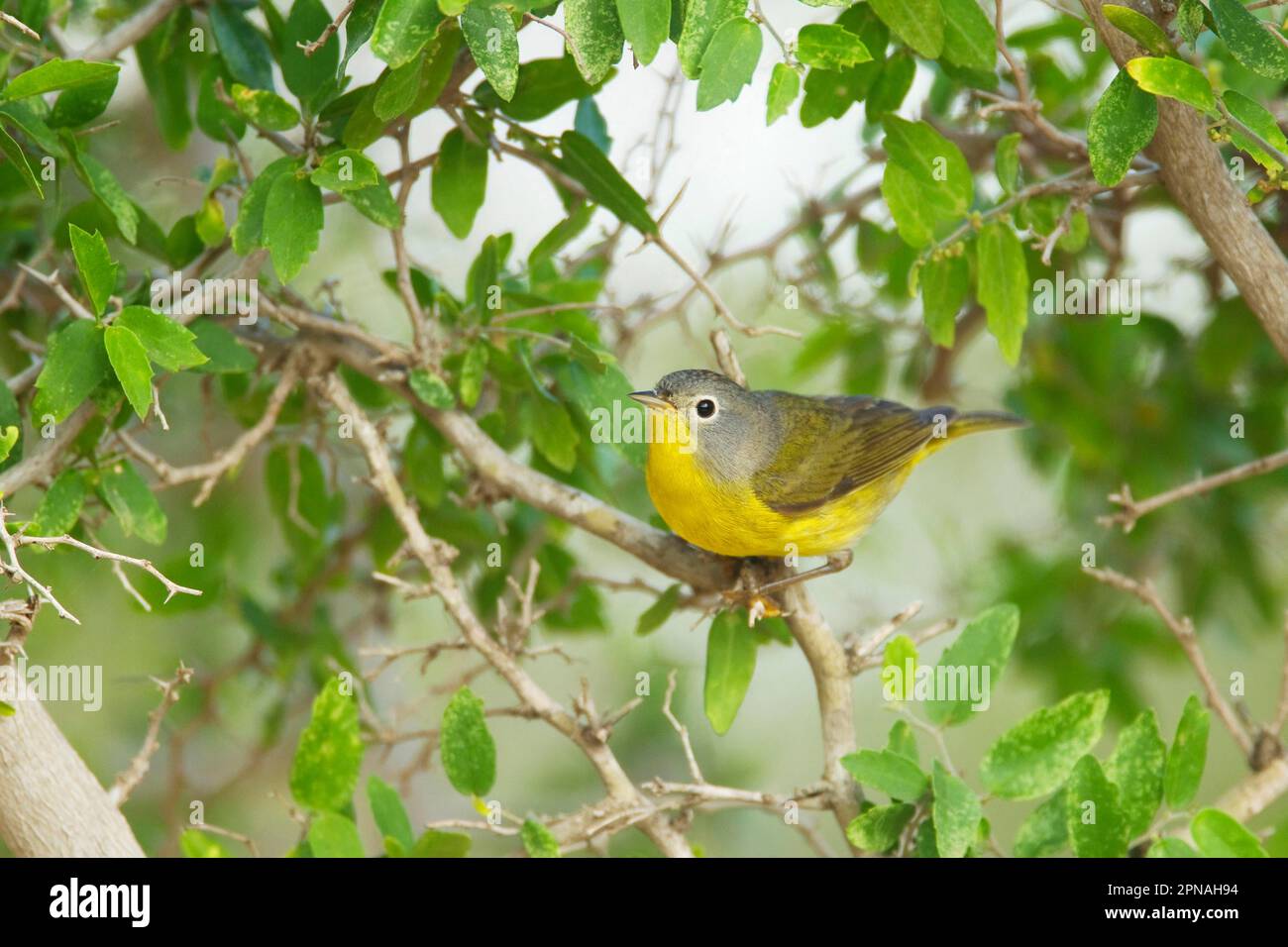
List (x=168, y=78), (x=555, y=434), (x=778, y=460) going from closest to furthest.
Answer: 1. (x=555, y=434)
2. (x=168, y=78)
3. (x=778, y=460)

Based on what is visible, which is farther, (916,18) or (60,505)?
(60,505)

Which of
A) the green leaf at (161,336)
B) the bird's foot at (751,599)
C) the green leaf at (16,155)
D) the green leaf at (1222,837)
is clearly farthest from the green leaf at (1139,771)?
the green leaf at (16,155)

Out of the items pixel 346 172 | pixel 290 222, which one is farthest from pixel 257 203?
pixel 346 172

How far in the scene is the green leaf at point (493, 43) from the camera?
2.10 meters

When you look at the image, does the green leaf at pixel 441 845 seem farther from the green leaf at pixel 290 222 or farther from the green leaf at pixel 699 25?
the green leaf at pixel 699 25

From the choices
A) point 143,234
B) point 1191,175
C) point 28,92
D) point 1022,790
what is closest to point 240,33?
point 143,234

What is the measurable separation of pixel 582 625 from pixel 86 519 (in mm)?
1486

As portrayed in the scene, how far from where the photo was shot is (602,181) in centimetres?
288

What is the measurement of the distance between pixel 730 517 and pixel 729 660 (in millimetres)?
441

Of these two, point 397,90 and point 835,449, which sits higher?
point 397,90

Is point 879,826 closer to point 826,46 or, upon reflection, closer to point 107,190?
point 826,46

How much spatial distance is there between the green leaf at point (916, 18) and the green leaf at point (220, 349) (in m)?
1.50

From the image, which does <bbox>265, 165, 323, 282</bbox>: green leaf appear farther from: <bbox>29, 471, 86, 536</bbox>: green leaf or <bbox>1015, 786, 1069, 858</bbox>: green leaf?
<bbox>1015, 786, 1069, 858</bbox>: green leaf

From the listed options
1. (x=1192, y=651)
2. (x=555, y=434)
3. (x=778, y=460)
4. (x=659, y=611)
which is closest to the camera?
(x=1192, y=651)
